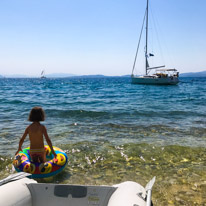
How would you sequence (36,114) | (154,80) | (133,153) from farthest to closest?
(154,80) → (133,153) → (36,114)

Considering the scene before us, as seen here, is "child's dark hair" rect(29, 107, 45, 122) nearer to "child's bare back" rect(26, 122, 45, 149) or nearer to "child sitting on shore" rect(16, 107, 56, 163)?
"child sitting on shore" rect(16, 107, 56, 163)

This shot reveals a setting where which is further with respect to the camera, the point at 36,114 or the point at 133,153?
the point at 133,153

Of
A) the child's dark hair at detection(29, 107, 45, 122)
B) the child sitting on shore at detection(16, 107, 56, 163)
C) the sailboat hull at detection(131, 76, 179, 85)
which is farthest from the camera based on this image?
the sailboat hull at detection(131, 76, 179, 85)

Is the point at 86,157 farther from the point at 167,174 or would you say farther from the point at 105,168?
the point at 167,174

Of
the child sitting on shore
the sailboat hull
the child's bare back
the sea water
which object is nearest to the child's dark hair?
the child sitting on shore

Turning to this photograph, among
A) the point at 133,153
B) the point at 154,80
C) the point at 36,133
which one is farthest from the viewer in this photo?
the point at 154,80

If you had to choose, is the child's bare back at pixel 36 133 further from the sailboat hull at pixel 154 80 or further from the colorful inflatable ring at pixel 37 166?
the sailboat hull at pixel 154 80

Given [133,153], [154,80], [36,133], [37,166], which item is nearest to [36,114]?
[36,133]

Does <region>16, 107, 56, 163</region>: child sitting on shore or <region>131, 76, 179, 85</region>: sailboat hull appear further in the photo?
<region>131, 76, 179, 85</region>: sailboat hull

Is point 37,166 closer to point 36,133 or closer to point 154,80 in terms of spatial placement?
point 36,133

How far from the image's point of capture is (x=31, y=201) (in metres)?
2.32

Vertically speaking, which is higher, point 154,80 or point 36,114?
point 154,80

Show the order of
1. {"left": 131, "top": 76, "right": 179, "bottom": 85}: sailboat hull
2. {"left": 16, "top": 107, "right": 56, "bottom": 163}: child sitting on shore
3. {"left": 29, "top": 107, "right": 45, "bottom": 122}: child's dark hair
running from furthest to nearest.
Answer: {"left": 131, "top": 76, "right": 179, "bottom": 85}: sailboat hull
{"left": 16, "top": 107, "right": 56, "bottom": 163}: child sitting on shore
{"left": 29, "top": 107, "right": 45, "bottom": 122}: child's dark hair

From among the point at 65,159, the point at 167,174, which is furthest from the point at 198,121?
the point at 65,159
